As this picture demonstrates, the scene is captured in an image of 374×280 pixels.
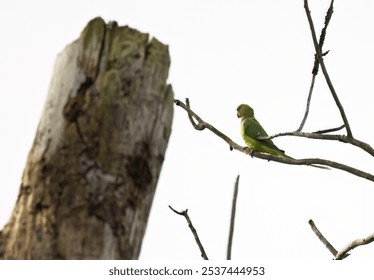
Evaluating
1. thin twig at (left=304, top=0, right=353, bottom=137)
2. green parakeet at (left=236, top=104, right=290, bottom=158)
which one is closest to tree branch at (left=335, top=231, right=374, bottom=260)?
thin twig at (left=304, top=0, right=353, bottom=137)

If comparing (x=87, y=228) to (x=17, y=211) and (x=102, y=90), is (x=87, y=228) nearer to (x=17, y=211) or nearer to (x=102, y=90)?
(x=17, y=211)

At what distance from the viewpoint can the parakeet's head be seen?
959 centimetres

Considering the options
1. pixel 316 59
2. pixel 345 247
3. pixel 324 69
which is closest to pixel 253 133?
pixel 316 59

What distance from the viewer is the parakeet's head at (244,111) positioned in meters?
9.59

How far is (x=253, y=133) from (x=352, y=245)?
202 inches

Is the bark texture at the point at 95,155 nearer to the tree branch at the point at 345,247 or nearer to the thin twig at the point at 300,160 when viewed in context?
the thin twig at the point at 300,160

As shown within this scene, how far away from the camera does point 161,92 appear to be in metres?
2.38

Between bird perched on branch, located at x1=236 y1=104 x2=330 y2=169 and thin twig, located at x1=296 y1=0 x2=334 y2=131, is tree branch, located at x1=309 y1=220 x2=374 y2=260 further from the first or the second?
bird perched on branch, located at x1=236 y1=104 x2=330 y2=169

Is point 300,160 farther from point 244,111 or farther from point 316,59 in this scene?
point 244,111

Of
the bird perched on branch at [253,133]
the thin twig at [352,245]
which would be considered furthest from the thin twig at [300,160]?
the bird perched on branch at [253,133]

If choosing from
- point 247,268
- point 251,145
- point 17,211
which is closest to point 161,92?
point 17,211

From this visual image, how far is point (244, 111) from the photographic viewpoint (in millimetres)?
9617

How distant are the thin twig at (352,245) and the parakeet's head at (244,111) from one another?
18.2 feet

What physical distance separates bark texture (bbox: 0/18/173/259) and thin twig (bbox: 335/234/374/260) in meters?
2.01
